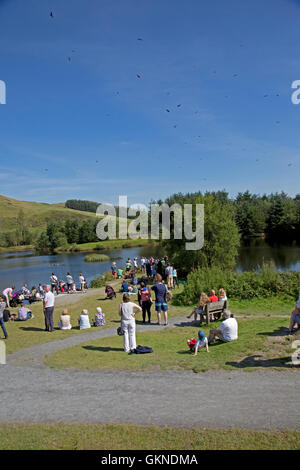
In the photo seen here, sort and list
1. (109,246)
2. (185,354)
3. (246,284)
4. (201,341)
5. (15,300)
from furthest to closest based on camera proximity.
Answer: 1. (109,246)
2. (15,300)
3. (246,284)
4. (201,341)
5. (185,354)

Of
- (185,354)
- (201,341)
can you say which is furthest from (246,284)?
(185,354)

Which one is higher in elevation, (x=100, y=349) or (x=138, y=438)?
(x=138, y=438)

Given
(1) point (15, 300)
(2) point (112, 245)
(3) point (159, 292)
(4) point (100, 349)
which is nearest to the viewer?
(4) point (100, 349)

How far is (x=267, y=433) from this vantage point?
A: 211 inches

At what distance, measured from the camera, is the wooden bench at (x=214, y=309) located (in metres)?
13.5

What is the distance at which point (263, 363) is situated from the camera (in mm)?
8547

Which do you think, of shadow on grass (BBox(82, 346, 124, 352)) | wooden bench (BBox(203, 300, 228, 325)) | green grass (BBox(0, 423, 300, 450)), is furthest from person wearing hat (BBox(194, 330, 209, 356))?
green grass (BBox(0, 423, 300, 450))

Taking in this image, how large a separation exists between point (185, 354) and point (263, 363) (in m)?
2.37

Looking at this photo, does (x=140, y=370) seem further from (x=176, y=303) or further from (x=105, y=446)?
(x=176, y=303)

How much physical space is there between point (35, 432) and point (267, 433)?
4.04 m

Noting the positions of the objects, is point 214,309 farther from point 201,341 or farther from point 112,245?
point 112,245

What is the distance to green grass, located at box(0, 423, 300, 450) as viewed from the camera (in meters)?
5.14

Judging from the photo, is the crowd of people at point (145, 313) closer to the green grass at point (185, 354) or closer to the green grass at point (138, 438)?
the green grass at point (185, 354)
